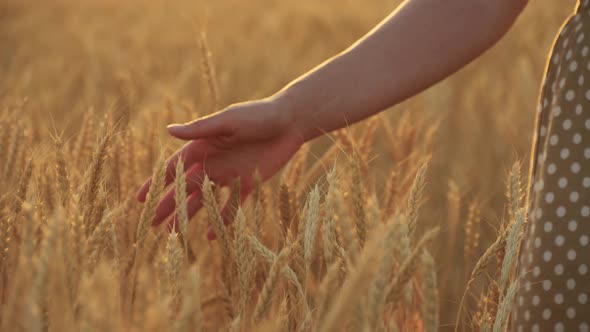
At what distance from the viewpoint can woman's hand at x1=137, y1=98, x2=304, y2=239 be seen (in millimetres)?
1042

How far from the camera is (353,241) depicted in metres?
0.73

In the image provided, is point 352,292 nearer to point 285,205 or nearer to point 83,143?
point 285,205

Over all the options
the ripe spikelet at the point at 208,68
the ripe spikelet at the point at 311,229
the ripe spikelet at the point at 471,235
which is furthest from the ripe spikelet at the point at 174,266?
the ripe spikelet at the point at 208,68

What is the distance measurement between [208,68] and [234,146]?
37cm

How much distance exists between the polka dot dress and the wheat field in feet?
0.13

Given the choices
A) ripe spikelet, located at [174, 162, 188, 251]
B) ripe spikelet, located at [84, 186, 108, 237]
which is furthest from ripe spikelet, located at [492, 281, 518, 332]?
ripe spikelet, located at [84, 186, 108, 237]

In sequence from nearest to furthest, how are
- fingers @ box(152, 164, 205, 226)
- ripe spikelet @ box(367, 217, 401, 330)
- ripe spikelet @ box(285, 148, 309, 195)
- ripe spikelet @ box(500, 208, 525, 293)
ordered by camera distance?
ripe spikelet @ box(367, 217, 401, 330) → ripe spikelet @ box(500, 208, 525, 293) → fingers @ box(152, 164, 205, 226) → ripe spikelet @ box(285, 148, 309, 195)

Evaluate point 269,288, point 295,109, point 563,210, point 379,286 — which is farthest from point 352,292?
point 295,109

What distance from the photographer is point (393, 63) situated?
1.08m

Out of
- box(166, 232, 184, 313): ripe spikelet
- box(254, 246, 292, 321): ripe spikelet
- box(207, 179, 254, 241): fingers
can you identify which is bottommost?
box(207, 179, 254, 241): fingers

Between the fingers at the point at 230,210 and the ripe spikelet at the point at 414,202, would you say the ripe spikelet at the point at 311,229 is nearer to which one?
the ripe spikelet at the point at 414,202

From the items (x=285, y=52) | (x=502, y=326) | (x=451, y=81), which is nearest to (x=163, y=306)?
(x=502, y=326)

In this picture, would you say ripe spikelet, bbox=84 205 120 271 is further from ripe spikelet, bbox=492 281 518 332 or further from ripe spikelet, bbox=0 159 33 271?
ripe spikelet, bbox=492 281 518 332

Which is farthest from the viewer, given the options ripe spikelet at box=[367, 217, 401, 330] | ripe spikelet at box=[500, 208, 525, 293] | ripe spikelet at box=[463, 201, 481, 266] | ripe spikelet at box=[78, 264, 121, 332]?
ripe spikelet at box=[463, 201, 481, 266]
